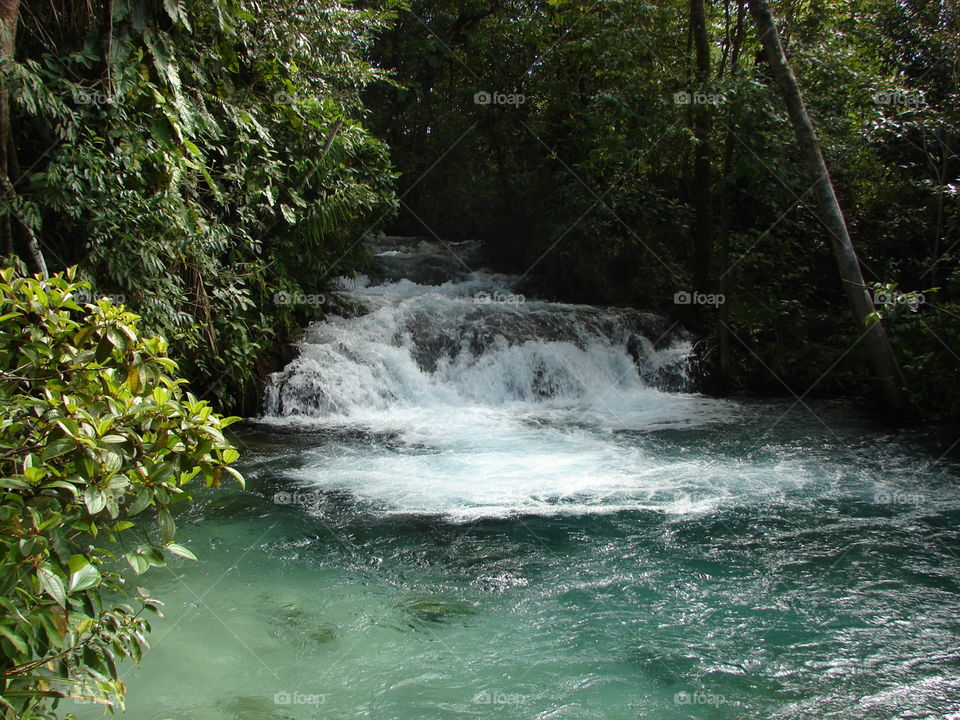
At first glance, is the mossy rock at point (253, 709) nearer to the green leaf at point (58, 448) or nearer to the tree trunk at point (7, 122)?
the green leaf at point (58, 448)

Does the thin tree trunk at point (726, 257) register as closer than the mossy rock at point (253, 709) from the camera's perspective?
No

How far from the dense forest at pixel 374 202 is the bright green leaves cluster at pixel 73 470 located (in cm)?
1

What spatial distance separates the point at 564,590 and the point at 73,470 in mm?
2968

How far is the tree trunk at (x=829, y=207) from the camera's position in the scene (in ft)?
27.3

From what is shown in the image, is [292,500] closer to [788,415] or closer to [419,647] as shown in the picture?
[419,647]

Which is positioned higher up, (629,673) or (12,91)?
(12,91)

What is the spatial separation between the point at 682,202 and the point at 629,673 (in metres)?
10.6

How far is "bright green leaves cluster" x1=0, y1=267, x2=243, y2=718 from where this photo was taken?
2.01 meters

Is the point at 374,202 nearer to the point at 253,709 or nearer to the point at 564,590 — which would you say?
the point at 564,590

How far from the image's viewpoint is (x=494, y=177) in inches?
562

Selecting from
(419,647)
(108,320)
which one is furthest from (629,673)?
(108,320)

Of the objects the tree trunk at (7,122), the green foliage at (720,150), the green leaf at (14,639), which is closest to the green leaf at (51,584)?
the green leaf at (14,639)

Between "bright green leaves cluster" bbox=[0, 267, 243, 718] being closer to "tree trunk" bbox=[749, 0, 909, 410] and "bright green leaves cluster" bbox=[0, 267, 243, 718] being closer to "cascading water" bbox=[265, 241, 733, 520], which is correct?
"cascading water" bbox=[265, 241, 733, 520]

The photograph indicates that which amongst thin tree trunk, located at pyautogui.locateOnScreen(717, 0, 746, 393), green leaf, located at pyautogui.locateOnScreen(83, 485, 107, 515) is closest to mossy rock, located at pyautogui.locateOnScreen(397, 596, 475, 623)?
green leaf, located at pyautogui.locateOnScreen(83, 485, 107, 515)
